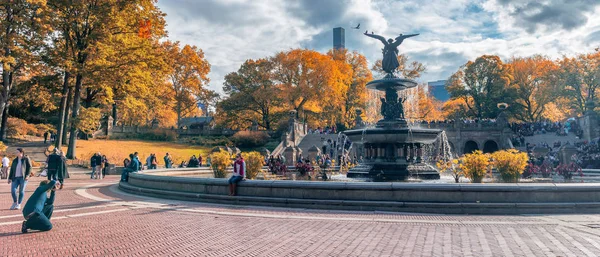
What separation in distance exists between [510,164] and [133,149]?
120 feet

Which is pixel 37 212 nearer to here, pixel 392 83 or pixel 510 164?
pixel 510 164

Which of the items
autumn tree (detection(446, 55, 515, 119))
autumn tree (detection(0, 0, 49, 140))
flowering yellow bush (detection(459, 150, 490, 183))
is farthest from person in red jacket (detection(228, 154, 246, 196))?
autumn tree (detection(446, 55, 515, 119))

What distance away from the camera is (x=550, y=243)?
6.89 metres

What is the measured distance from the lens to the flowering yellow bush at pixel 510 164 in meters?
13.1

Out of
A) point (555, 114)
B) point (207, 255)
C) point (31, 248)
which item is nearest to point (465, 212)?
point (207, 255)

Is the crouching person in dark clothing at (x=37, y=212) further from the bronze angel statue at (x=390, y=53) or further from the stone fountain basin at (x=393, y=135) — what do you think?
the bronze angel statue at (x=390, y=53)

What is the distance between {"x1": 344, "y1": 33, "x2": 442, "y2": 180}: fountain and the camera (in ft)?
55.0

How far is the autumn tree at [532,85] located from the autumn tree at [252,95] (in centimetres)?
3542

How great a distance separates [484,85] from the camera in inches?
2389

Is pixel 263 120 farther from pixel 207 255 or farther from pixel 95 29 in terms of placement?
Result: pixel 207 255

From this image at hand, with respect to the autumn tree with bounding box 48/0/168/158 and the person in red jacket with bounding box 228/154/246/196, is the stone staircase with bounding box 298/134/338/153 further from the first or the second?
the person in red jacket with bounding box 228/154/246/196

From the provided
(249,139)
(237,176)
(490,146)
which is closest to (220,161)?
(237,176)

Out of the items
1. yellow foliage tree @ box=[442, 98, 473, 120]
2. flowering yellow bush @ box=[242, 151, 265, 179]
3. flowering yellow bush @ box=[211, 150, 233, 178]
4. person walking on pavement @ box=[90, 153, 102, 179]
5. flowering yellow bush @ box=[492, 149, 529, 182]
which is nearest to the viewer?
flowering yellow bush @ box=[492, 149, 529, 182]

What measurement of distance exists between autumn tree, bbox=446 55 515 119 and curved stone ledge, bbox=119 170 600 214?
52524 mm
